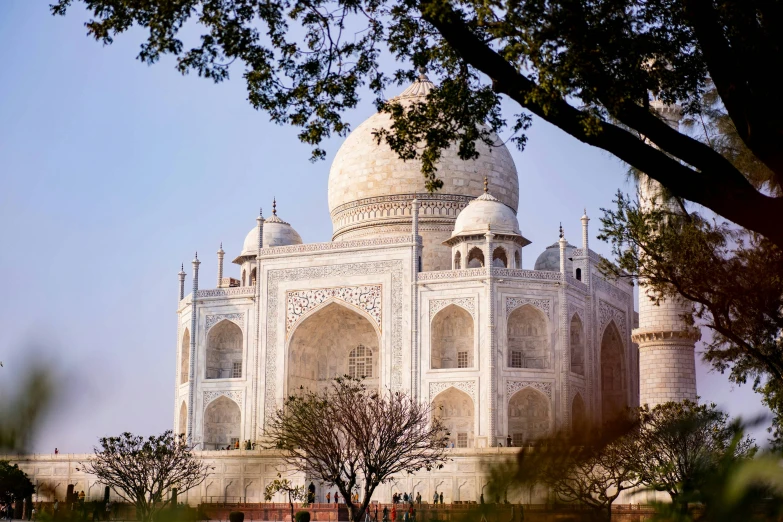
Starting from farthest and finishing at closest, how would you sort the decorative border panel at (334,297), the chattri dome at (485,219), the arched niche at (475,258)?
1. the arched niche at (475,258)
2. the chattri dome at (485,219)
3. the decorative border panel at (334,297)

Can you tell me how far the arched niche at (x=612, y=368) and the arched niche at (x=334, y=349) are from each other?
707 cm

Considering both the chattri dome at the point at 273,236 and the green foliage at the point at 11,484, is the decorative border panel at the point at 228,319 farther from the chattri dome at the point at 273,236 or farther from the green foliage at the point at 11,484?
the green foliage at the point at 11,484

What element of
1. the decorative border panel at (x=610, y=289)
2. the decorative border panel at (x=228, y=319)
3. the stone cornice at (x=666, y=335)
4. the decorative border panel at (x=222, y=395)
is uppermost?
the decorative border panel at (x=610, y=289)

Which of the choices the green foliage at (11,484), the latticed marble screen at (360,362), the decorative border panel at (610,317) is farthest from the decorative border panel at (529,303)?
the green foliage at (11,484)

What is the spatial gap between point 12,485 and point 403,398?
1007cm

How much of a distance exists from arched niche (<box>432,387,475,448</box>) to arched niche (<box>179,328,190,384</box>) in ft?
28.4

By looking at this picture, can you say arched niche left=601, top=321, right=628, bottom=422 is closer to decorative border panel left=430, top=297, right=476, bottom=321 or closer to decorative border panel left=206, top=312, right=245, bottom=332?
decorative border panel left=430, top=297, right=476, bottom=321

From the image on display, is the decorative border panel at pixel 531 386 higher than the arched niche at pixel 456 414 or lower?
higher

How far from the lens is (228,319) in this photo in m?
32.6

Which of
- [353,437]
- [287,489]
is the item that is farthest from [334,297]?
[353,437]

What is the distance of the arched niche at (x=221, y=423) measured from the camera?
32.0 metres

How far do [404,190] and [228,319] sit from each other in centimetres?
707

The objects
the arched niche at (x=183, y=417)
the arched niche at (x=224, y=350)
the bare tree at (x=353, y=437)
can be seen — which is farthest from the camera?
the arched niche at (x=183, y=417)

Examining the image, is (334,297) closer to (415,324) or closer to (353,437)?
(415,324)
